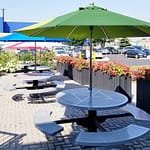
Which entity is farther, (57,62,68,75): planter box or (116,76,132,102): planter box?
(57,62,68,75): planter box

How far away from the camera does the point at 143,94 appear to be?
7.43 metres

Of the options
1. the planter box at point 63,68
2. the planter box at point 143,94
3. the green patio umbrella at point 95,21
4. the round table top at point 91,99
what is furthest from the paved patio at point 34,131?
the planter box at point 63,68

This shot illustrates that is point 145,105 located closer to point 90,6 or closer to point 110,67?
point 110,67

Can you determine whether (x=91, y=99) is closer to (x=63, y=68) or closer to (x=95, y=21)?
(x=95, y=21)

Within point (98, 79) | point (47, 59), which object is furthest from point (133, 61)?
point (98, 79)

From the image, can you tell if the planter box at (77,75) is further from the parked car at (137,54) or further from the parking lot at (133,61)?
the parked car at (137,54)

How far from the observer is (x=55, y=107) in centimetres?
866

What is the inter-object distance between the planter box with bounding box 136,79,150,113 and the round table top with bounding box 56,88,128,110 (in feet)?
5.29

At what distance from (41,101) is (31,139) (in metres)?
3.71

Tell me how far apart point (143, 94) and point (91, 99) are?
249cm

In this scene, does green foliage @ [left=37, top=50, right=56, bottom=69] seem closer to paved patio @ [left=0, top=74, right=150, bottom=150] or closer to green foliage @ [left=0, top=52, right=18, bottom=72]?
green foliage @ [left=0, top=52, right=18, bottom=72]

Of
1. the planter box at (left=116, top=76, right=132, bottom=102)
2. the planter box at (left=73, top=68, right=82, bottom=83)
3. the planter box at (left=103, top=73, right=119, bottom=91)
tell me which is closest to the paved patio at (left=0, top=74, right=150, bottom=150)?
the planter box at (left=116, top=76, right=132, bottom=102)

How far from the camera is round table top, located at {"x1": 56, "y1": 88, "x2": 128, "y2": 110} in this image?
16.5 ft

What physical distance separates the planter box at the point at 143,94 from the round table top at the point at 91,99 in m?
1.61
